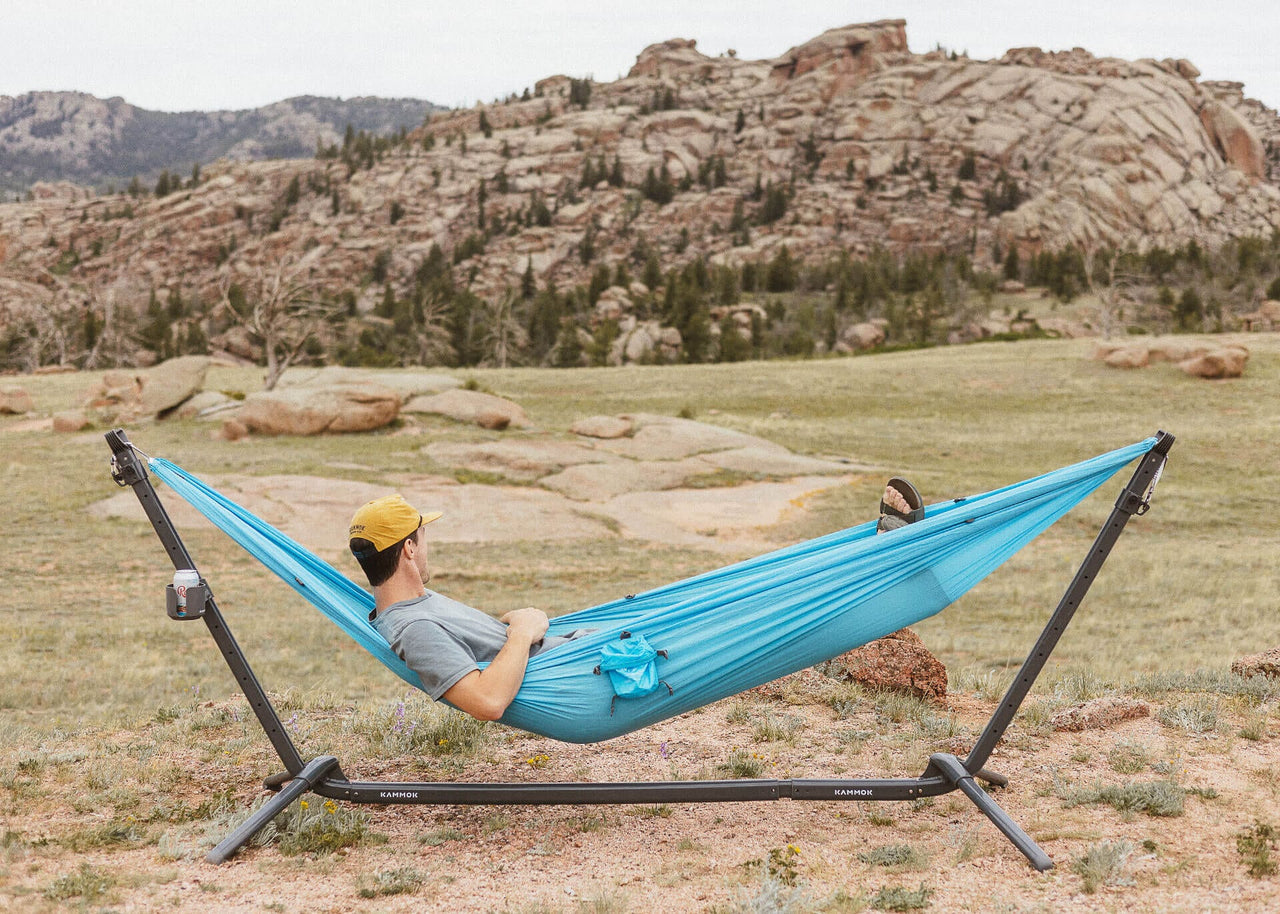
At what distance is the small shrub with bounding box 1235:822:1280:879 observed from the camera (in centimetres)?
302

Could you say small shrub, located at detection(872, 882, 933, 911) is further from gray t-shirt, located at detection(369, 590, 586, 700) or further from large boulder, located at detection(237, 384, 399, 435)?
large boulder, located at detection(237, 384, 399, 435)

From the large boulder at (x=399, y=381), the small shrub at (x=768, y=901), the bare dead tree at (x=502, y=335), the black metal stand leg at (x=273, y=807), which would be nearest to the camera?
the small shrub at (x=768, y=901)

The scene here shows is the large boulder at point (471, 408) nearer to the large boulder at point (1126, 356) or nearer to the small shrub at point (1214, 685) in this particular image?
the small shrub at point (1214, 685)

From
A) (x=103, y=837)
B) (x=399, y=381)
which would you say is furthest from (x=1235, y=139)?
(x=103, y=837)

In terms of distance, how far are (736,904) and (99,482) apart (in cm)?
1624

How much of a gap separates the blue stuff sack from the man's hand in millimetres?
309

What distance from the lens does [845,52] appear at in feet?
470

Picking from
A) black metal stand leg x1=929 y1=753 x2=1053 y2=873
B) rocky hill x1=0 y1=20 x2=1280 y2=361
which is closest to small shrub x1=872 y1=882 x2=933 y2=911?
black metal stand leg x1=929 y1=753 x2=1053 y2=873

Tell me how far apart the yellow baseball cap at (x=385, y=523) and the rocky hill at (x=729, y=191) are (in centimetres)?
8535

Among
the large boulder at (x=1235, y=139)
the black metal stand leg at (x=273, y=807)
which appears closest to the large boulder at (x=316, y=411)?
the black metal stand leg at (x=273, y=807)

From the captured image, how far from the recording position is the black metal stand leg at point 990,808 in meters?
3.18

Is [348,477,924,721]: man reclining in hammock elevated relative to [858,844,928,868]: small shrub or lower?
elevated

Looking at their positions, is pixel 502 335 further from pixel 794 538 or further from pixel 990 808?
pixel 990 808

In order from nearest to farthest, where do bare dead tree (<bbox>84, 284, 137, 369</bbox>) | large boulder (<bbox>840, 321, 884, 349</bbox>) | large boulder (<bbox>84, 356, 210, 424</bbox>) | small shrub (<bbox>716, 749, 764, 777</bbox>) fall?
1. small shrub (<bbox>716, 749, 764, 777</bbox>)
2. large boulder (<bbox>84, 356, 210, 424</bbox>)
3. bare dead tree (<bbox>84, 284, 137, 369</bbox>)
4. large boulder (<bbox>840, 321, 884, 349</bbox>)
